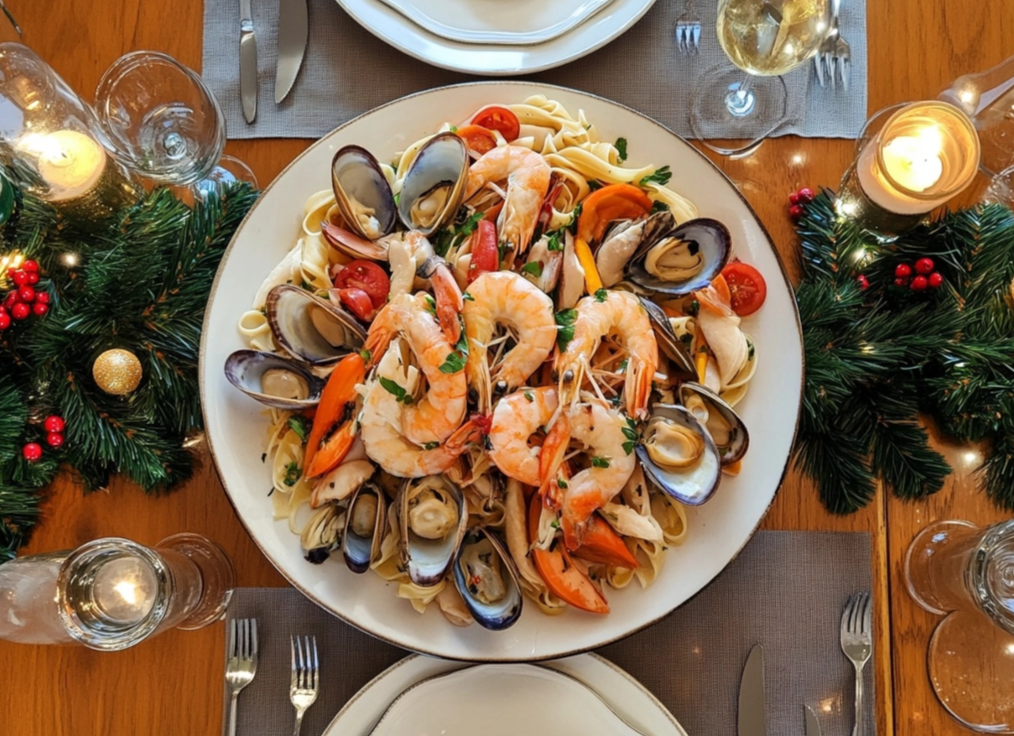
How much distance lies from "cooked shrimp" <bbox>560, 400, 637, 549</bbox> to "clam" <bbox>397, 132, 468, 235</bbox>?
1.59 ft

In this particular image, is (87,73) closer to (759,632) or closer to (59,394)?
(59,394)

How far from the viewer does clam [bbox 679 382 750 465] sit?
4.68ft

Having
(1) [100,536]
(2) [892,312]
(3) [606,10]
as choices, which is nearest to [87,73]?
(1) [100,536]

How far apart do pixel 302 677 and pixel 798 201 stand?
4.91ft

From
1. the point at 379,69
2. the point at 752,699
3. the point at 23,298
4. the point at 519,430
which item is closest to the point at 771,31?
the point at 379,69

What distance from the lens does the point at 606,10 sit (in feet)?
5.48

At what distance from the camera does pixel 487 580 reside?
148 centimetres

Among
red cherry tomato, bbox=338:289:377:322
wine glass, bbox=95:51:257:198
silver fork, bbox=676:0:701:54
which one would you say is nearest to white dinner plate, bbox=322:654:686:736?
red cherry tomato, bbox=338:289:377:322

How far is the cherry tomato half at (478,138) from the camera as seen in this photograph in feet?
5.08

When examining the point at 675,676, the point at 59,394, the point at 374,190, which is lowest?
the point at 675,676

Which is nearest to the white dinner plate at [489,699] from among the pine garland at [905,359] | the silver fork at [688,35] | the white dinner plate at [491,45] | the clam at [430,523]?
the clam at [430,523]

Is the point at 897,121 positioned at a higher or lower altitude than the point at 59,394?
higher

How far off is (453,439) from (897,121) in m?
1.11

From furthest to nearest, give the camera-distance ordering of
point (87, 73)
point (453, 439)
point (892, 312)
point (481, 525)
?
point (87, 73), point (892, 312), point (481, 525), point (453, 439)
